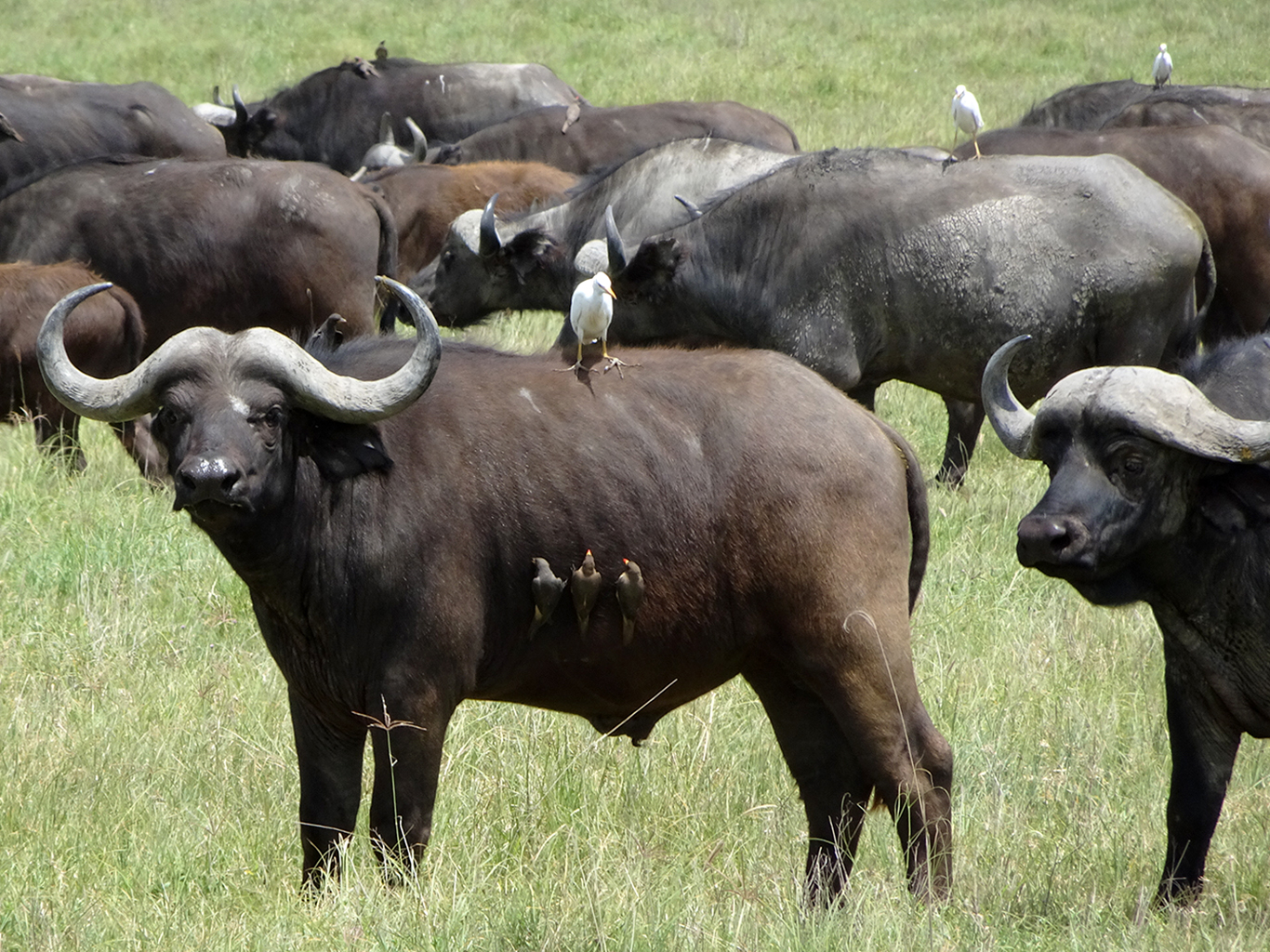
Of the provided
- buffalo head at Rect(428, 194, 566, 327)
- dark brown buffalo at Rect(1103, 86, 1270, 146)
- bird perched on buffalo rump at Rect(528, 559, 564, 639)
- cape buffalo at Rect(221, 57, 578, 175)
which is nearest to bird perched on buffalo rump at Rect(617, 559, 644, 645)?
bird perched on buffalo rump at Rect(528, 559, 564, 639)

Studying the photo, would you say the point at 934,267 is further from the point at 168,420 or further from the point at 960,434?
the point at 168,420

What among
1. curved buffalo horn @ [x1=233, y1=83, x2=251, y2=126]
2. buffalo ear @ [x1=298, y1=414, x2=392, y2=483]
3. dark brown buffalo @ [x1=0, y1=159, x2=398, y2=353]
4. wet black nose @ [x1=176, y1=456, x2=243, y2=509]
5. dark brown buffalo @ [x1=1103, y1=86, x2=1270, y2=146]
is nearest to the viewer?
wet black nose @ [x1=176, y1=456, x2=243, y2=509]

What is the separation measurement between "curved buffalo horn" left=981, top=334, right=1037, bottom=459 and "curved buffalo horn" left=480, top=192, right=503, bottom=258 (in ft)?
17.2

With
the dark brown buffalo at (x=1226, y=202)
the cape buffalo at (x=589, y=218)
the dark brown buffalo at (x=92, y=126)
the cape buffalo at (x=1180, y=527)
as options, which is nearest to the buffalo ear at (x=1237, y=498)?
the cape buffalo at (x=1180, y=527)

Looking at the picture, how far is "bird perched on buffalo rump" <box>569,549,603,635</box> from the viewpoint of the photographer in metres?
4.20

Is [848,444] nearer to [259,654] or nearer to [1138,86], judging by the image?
[259,654]

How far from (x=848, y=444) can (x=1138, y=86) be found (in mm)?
12180

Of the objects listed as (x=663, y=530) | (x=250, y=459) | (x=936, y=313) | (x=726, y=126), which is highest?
(x=250, y=459)

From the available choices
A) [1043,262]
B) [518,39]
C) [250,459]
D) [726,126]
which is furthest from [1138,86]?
[518,39]

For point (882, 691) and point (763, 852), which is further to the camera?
point (763, 852)

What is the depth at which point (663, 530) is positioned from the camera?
14.1 ft

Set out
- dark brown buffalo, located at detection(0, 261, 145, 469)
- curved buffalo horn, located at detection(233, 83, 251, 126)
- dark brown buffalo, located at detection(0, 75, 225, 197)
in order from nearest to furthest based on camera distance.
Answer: dark brown buffalo, located at detection(0, 261, 145, 469) < dark brown buffalo, located at detection(0, 75, 225, 197) < curved buffalo horn, located at detection(233, 83, 251, 126)

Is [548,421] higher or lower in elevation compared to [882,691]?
higher

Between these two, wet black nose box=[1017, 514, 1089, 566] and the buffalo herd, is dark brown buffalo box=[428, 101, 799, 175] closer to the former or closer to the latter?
the buffalo herd
